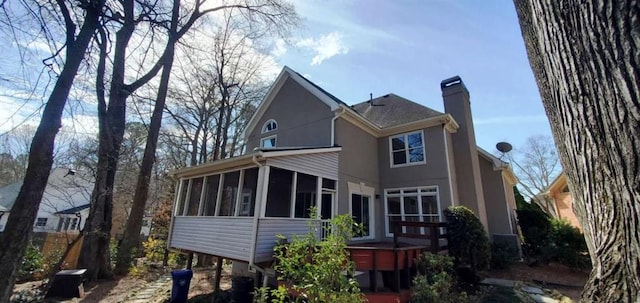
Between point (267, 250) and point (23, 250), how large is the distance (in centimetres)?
432

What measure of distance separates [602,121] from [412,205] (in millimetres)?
9760

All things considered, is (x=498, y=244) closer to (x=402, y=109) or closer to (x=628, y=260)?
(x=402, y=109)

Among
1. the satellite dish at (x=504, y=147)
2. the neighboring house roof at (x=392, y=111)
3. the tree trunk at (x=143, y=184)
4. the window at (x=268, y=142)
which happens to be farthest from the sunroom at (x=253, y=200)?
the satellite dish at (x=504, y=147)

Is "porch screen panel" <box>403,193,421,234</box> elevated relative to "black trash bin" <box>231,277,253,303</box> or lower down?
elevated

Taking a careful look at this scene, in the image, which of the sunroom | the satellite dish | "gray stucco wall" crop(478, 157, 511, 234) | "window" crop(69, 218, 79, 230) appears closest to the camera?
the sunroom

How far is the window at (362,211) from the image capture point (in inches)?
388

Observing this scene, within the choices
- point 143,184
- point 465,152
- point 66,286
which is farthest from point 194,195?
point 465,152

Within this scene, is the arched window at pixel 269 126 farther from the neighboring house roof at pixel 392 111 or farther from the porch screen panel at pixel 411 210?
the porch screen panel at pixel 411 210

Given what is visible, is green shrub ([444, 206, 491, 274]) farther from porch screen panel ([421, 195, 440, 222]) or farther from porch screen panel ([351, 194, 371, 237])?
porch screen panel ([351, 194, 371, 237])

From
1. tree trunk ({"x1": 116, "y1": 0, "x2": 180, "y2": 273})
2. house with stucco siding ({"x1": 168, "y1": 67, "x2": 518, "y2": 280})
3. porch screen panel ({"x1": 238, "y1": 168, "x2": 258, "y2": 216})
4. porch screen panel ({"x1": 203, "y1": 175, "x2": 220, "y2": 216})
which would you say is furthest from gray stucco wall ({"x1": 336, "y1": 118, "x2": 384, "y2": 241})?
tree trunk ({"x1": 116, "y1": 0, "x2": 180, "y2": 273})

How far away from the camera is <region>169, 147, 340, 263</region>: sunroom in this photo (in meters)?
6.93

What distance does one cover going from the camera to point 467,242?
24.8 feet

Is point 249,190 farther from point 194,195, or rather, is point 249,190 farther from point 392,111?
point 392,111

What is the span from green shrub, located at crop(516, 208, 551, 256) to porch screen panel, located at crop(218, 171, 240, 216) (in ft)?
36.6
